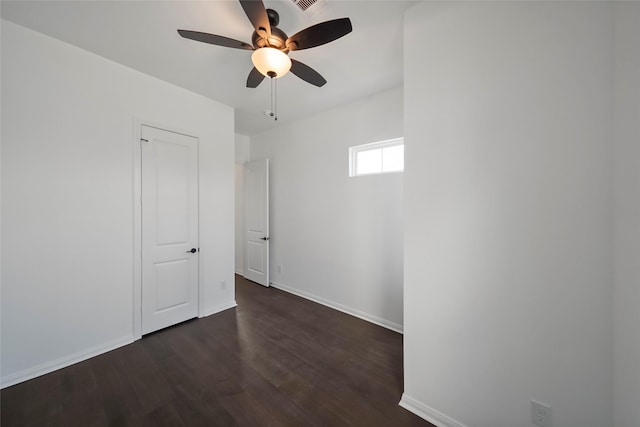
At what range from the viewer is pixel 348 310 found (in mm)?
3008

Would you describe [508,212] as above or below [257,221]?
above

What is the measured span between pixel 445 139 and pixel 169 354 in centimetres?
299

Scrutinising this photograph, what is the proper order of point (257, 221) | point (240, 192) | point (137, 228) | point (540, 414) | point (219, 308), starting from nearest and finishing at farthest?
1. point (540, 414)
2. point (137, 228)
3. point (219, 308)
4. point (257, 221)
5. point (240, 192)

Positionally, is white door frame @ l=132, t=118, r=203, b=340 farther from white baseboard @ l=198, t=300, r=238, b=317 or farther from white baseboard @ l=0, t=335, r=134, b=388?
white baseboard @ l=198, t=300, r=238, b=317

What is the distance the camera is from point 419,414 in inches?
58.4

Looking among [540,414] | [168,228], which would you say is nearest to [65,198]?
[168,228]

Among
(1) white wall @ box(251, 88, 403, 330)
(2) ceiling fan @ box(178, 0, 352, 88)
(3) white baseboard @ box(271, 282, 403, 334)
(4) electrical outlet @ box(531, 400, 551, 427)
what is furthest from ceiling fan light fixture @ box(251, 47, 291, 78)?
(3) white baseboard @ box(271, 282, 403, 334)

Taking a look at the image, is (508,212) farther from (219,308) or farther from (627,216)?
(219,308)

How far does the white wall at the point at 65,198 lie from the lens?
1.73m

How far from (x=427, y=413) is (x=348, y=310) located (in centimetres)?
158

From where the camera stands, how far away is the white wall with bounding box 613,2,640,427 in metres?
0.88

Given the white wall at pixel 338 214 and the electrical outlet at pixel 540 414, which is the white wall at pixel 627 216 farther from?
the white wall at pixel 338 214

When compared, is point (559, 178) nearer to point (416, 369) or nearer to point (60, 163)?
point (416, 369)

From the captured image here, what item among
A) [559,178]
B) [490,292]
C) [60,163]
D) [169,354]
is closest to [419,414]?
[490,292]
